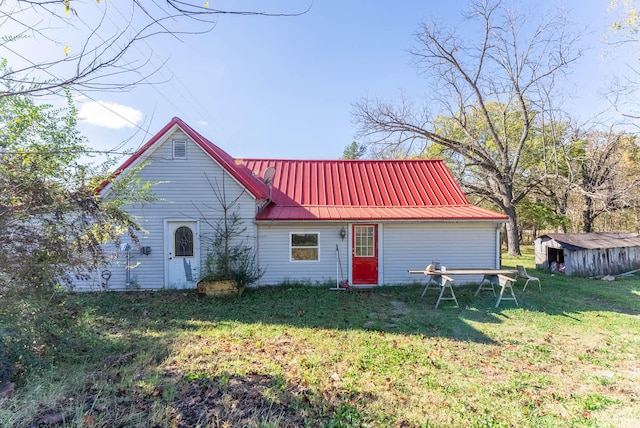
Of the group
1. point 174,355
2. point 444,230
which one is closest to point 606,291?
point 444,230

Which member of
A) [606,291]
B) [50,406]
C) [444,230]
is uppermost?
[444,230]

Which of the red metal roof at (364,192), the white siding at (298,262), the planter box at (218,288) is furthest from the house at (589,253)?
the planter box at (218,288)

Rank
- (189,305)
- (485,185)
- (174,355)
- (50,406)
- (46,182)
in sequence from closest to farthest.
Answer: (50,406), (46,182), (174,355), (189,305), (485,185)

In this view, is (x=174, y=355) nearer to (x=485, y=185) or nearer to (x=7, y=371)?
(x=7, y=371)

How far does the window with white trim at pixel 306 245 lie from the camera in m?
9.77

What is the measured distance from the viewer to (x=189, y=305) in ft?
24.7

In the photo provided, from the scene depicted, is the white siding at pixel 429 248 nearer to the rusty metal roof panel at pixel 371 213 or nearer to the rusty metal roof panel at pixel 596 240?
the rusty metal roof panel at pixel 371 213

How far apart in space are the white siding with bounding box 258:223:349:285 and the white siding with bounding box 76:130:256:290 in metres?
0.90

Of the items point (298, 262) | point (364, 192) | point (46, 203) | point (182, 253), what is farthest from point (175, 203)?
point (364, 192)

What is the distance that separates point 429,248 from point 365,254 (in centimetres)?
224

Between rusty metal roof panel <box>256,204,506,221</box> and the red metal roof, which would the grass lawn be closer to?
rusty metal roof panel <box>256,204,506,221</box>

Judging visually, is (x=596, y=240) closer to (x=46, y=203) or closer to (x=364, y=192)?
(x=364, y=192)

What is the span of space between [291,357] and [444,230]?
24.0 ft

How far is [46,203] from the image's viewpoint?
361 cm
